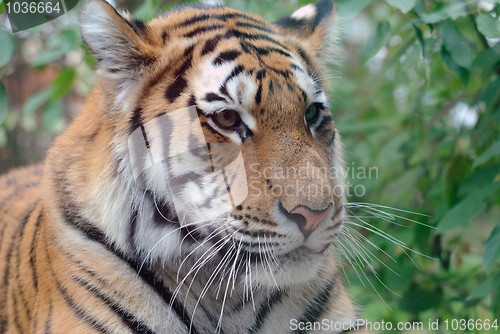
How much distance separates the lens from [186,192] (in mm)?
1484

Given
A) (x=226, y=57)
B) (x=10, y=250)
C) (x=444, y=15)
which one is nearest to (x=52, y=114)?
(x=10, y=250)

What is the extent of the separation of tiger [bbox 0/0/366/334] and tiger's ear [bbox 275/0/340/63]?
0.31 meters

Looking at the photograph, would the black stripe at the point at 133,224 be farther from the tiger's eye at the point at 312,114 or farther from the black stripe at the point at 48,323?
the tiger's eye at the point at 312,114

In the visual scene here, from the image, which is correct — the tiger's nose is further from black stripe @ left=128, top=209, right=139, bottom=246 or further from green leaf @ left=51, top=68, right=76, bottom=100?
green leaf @ left=51, top=68, right=76, bottom=100

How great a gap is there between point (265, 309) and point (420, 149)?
1.67 metres

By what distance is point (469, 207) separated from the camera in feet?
6.15

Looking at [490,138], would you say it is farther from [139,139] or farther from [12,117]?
[12,117]

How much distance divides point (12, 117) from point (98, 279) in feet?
13.7

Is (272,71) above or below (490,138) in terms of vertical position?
above

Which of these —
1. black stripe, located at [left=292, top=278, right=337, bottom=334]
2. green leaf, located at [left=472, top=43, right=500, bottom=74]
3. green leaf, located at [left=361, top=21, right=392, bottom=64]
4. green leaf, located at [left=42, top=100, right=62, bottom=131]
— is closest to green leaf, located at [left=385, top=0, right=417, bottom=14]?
green leaf, located at [left=361, top=21, right=392, bottom=64]

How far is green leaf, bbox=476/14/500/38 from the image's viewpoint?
174 centimetres

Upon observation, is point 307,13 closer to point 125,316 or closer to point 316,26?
point 316,26

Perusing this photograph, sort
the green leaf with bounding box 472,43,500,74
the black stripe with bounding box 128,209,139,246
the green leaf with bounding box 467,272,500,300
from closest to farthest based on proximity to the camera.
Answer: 1. the black stripe with bounding box 128,209,139,246
2. the green leaf with bounding box 467,272,500,300
3. the green leaf with bounding box 472,43,500,74

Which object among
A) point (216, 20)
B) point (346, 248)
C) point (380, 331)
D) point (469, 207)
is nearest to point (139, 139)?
point (216, 20)
